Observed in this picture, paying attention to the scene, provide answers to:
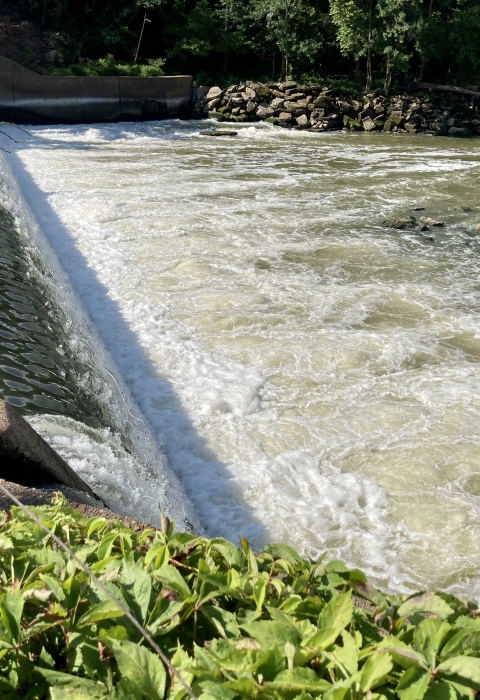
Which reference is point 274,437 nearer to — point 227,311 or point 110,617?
point 227,311

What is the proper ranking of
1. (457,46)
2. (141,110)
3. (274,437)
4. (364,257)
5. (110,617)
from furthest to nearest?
(457,46)
(141,110)
(364,257)
(274,437)
(110,617)

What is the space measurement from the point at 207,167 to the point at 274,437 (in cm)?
1080

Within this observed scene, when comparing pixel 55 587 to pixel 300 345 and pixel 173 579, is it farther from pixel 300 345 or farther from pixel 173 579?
pixel 300 345

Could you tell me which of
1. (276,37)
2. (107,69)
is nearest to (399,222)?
(107,69)

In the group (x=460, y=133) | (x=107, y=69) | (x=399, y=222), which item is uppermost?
(x=107, y=69)

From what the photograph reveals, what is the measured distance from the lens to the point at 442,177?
14.4 meters

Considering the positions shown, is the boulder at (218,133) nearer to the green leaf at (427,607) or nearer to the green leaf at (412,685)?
the green leaf at (427,607)

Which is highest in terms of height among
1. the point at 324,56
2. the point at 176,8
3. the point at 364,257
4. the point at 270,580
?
the point at 176,8

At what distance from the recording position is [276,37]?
1049 inches

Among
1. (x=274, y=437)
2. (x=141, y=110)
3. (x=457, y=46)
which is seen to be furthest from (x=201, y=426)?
(x=457, y=46)

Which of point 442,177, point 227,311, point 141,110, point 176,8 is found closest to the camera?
point 227,311

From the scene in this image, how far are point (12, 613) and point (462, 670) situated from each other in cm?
72

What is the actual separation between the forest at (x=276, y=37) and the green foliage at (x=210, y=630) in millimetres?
25185

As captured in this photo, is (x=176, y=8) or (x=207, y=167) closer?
(x=207, y=167)
